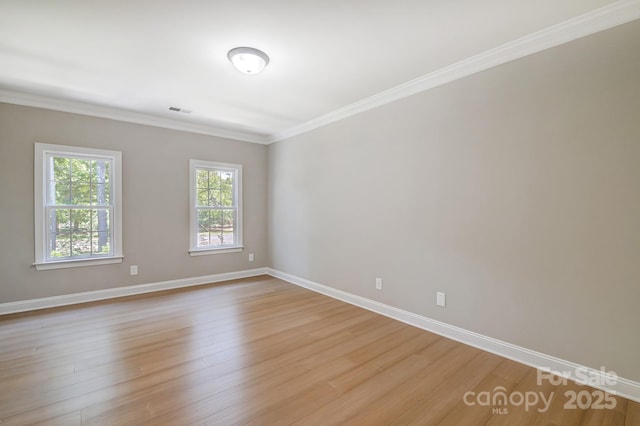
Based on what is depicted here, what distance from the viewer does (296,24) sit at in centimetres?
216

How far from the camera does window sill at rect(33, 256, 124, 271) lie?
3.62 metres

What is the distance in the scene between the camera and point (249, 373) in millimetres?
2229

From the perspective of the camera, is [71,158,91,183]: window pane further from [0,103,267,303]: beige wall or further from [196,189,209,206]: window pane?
[196,189,209,206]: window pane

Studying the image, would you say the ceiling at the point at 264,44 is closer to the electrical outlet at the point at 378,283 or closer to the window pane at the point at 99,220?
the window pane at the point at 99,220

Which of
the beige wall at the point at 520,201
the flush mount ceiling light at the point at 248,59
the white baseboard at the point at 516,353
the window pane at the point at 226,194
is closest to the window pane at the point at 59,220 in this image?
the window pane at the point at 226,194

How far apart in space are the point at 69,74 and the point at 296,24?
253 centimetres

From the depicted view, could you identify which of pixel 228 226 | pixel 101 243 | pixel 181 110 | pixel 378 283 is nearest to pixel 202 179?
pixel 228 226

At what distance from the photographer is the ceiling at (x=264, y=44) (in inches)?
78.5

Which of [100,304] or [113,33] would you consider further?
[100,304]

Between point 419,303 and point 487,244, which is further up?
point 487,244

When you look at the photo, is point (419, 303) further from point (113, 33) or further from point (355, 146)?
point (113, 33)

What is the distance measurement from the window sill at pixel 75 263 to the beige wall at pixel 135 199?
0.07 metres

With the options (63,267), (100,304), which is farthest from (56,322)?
(63,267)

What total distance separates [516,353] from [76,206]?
5224 mm
